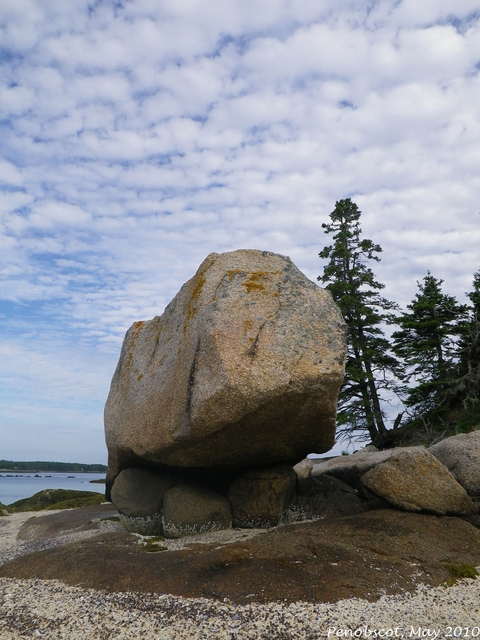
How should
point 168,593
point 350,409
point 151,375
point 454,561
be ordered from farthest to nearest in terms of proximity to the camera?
point 350,409 → point 151,375 → point 454,561 → point 168,593

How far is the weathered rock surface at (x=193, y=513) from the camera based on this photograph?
10320mm

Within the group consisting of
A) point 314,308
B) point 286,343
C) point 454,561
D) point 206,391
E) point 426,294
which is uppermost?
point 426,294

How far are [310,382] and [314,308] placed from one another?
1.59m

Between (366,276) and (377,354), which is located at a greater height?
(366,276)

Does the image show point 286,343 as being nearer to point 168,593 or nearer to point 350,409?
point 168,593

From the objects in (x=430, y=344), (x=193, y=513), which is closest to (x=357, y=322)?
(x=430, y=344)

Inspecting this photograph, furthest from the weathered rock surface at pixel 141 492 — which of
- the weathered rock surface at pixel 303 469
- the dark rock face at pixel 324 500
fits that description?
the weathered rock surface at pixel 303 469

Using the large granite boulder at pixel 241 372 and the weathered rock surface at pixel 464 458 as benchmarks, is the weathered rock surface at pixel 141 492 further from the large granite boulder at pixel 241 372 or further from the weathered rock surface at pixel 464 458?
the weathered rock surface at pixel 464 458

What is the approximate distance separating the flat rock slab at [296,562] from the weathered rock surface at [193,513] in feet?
4.73

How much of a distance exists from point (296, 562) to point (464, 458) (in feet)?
17.7

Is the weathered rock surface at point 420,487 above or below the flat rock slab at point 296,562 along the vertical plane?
above

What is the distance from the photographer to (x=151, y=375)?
11.1 m

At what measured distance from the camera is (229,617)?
5.74 meters

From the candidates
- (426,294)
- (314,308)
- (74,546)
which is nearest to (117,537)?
(74,546)
